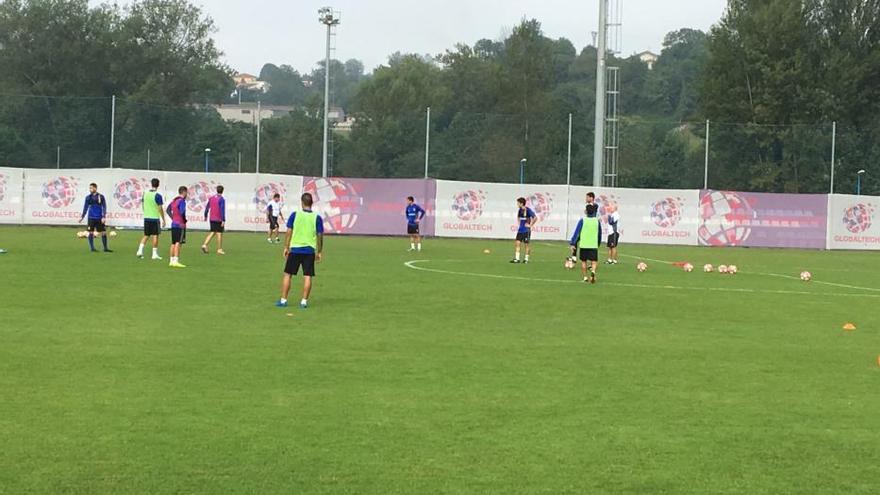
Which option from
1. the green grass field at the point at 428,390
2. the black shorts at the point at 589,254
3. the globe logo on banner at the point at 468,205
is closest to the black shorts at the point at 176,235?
the green grass field at the point at 428,390

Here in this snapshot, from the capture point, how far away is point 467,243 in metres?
38.8

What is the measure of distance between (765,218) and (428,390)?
35413mm

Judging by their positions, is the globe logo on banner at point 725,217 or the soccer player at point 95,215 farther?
the globe logo on banner at point 725,217

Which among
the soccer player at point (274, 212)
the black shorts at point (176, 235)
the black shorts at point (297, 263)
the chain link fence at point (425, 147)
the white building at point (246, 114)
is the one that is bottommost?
the black shorts at point (297, 263)

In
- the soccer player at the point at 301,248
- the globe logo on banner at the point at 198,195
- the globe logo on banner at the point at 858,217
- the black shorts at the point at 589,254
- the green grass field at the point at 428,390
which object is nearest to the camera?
the green grass field at the point at 428,390

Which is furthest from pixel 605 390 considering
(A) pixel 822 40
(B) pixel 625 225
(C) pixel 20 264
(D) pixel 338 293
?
(A) pixel 822 40

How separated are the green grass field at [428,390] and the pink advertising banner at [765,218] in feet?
76.3

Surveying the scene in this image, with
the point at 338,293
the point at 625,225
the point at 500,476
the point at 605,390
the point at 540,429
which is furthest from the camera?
the point at 625,225

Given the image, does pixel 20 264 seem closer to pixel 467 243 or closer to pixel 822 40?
pixel 467 243

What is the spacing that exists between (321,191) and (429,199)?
4.23m

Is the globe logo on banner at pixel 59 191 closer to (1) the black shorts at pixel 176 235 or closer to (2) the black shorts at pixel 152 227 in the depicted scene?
(2) the black shorts at pixel 152 227

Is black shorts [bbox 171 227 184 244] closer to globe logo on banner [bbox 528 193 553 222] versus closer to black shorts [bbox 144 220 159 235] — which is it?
black shorts [bbox 144 220 159 235]

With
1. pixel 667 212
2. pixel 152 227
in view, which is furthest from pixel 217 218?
pixel 667 212

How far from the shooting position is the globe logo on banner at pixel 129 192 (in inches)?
1646
